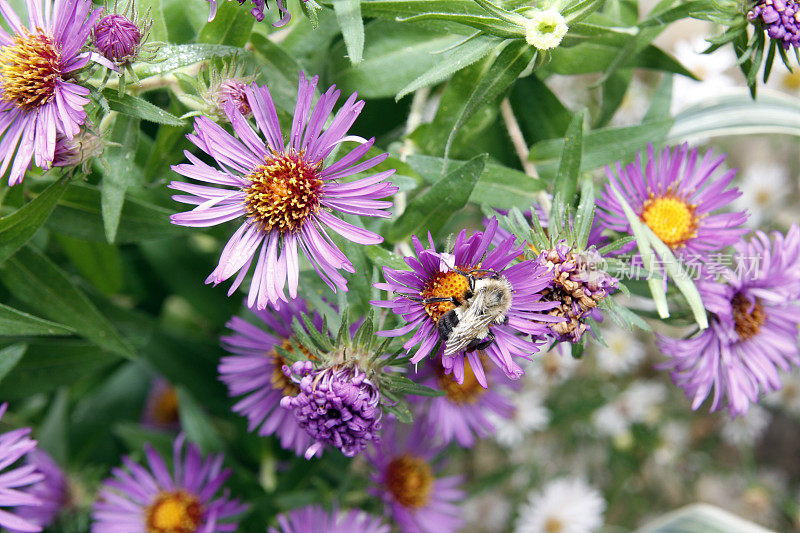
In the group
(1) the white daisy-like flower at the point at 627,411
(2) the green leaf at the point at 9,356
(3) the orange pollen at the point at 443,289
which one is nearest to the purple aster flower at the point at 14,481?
(2) the green leaf at the point at 9,356

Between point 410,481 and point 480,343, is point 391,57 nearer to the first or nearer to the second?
point 480,343

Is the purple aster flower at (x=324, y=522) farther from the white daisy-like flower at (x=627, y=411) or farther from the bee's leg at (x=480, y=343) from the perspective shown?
the white daisy-like flower at (x=627, y=411)

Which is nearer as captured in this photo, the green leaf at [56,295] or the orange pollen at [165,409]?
the green leaf at [56,295]

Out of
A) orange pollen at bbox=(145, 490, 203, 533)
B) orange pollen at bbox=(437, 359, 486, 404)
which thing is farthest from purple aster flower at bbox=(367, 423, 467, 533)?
orange pollen at bbox=(145, 490, 203, 533)

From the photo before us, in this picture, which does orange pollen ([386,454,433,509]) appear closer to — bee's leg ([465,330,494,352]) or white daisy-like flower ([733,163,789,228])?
bee's leg ([465,330,494,352])

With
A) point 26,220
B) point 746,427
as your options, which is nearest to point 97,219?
point 26,220

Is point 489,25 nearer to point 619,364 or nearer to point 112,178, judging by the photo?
point 112,178
